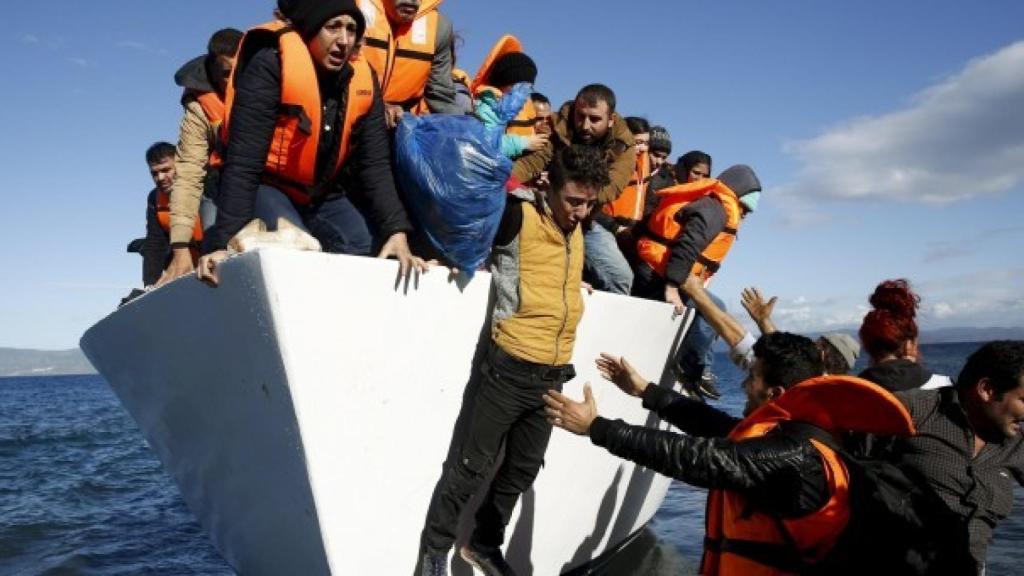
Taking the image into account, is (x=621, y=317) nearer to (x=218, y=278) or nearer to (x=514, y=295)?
(x=514, y=295)

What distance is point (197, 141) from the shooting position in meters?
3.21

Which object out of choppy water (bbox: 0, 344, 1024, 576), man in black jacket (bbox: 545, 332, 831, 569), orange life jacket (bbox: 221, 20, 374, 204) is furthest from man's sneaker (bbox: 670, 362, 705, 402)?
orange life jacket (bbox: 221, 20, 374, 204)

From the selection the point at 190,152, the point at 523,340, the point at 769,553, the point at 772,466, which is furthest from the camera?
the point at 190,152

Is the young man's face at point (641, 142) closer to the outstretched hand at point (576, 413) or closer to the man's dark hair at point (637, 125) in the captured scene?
the man's dark hair at point (637, 125)

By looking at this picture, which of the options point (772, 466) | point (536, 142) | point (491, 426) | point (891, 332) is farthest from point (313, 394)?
point (891, 332)

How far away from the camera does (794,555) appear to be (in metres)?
2.08

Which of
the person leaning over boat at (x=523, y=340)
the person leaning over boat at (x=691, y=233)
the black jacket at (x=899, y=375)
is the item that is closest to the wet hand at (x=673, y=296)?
the person leaning over boat at (x=691, y=233)

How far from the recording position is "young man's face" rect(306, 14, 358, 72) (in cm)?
260

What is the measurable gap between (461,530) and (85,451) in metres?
13.0

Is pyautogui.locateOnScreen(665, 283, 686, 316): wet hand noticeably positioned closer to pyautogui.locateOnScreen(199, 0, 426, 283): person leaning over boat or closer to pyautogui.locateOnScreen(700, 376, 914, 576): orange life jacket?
pyautogui.locateOnScreen(199, 0, 426, 283): person leaning over boat

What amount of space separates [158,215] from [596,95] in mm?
2522

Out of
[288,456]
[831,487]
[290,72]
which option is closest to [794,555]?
[831,487]

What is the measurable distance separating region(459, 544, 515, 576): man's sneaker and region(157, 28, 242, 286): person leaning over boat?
159 centimetres

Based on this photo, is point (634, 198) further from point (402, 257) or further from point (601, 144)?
point (402, 257)
